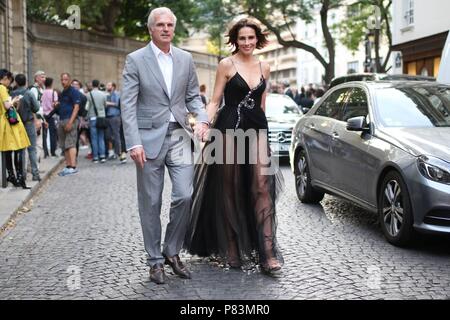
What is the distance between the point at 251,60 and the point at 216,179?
101 centimetres

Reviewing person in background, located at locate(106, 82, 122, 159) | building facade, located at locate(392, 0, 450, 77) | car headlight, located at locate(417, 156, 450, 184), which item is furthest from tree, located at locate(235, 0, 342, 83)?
car headlight, located at locate(417, 156, 450, 184)

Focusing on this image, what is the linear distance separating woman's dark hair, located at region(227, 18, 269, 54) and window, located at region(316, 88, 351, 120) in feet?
9.24

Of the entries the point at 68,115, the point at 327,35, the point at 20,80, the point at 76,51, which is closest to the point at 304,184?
the point at 20,80

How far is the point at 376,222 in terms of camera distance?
7691 mm

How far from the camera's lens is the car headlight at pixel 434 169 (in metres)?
5.81

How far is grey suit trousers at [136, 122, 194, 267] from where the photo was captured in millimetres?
5105

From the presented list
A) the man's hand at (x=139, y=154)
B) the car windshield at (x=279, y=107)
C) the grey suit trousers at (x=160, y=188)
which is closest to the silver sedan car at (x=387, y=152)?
the grey suit trousers at (x=160, y=188)

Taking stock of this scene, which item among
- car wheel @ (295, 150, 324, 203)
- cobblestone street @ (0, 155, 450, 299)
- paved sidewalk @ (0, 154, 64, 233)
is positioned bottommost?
cobblestone street @ (0, 155, 450, 299)

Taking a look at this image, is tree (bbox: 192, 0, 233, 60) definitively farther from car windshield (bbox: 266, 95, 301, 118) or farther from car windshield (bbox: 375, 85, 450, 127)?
car windshield (bbox: 375, 85, 450, 127)

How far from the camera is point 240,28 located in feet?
17.7

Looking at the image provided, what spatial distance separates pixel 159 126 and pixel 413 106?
3.26 m

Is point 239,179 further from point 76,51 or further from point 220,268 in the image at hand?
point 76,51

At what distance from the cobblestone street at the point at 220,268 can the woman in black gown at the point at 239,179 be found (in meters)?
0.22
